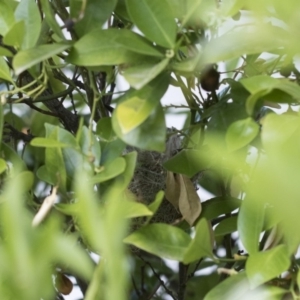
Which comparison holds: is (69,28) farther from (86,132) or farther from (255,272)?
(255,272)

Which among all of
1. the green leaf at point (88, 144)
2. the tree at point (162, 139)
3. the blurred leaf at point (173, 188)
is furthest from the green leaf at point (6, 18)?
the blurred leaf at point (173, 188)

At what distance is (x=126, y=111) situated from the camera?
14.7 inches

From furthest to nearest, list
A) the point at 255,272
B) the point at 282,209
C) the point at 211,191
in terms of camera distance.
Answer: the point at 211,191
the point at 255,272
the point at 282,209

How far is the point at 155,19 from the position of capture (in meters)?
0.40

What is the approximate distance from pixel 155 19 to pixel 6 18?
13 cm

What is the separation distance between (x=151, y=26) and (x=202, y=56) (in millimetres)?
44

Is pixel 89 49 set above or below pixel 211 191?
above

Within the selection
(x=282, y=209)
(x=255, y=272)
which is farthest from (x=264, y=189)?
(x=255, y=272)

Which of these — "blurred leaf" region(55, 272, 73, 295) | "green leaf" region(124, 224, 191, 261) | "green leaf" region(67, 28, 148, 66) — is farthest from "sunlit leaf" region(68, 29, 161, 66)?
"blurred leaf" region(55, 272, 73, 295)

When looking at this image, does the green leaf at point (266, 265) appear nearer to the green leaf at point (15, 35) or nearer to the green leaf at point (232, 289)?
the green leaf at point (232, 289)

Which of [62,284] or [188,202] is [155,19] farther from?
[62,284]

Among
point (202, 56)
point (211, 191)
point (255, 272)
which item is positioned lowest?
point (211, 191)

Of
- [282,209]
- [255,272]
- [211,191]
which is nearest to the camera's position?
[282,209]

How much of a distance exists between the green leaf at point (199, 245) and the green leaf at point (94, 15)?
0.18 metres
